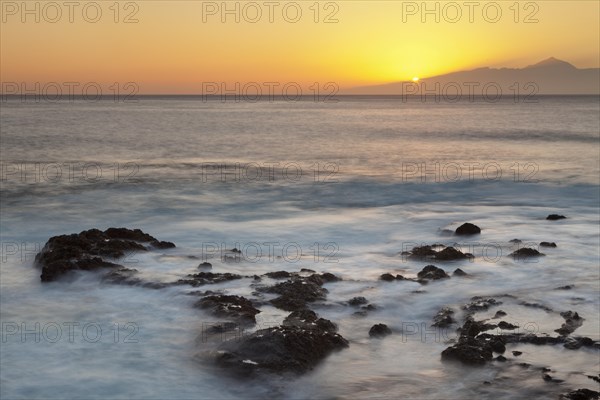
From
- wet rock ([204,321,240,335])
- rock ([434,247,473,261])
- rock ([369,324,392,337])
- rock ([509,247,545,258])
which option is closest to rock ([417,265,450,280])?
rock ([434,247,473,261])

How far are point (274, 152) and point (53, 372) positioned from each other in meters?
32.2

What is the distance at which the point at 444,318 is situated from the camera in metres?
8.64

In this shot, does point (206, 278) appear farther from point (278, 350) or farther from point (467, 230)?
point (467, 230)

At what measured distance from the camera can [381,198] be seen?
2131 centimetres

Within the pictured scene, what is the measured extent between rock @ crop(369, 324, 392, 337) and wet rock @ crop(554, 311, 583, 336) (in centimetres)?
197

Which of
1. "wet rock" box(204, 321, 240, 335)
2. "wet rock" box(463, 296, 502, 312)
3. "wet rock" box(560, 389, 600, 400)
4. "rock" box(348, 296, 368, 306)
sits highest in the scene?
"rock" box(348, 296, 368, 306)

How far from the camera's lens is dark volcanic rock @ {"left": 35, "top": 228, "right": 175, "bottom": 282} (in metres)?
10.6

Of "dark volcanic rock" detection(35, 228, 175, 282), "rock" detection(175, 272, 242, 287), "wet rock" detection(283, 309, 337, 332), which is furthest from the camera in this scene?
"dark volcanic rock" detection(35, 228, 175, 282)

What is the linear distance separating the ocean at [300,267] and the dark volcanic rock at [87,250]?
0.24m

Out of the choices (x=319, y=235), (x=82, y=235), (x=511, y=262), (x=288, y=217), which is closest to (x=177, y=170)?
(x=288, y=217)

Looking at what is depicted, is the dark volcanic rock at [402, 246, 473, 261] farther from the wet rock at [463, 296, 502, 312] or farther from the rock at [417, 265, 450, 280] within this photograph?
the wet rock at [463, 296, 502, 312]

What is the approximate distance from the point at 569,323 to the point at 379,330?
2324mm

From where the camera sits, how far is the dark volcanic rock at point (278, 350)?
709 centimetres

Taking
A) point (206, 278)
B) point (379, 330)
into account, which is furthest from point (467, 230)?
point (379, 330)
